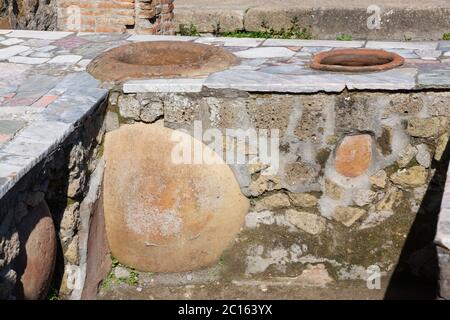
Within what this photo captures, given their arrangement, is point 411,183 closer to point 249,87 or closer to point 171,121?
point 249,87

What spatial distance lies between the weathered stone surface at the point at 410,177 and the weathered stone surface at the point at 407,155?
0.15 ft

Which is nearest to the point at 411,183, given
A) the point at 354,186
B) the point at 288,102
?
the point at 354,186

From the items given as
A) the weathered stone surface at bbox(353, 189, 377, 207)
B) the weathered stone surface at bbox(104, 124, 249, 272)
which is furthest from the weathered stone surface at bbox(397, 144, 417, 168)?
the weathered stone surface at bbox(104, 124, 249, 272)

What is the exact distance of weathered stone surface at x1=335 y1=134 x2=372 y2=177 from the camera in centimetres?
398

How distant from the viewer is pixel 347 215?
13.4 feet

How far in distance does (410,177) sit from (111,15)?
3.40 m

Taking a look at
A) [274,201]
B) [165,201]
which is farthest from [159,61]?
[274,201]

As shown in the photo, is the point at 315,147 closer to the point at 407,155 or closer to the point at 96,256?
the point at 407,155

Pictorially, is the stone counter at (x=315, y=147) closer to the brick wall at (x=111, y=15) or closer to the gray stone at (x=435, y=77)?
Result: the gray stone at (x=435, y=77)

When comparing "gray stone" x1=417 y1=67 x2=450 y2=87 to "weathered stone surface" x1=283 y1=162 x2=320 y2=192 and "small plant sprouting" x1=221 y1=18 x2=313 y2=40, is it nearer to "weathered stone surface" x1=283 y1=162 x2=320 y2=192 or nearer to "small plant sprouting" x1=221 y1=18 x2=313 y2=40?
"weathered stone surface" x1=283 y1=162 x2=320 y2=192

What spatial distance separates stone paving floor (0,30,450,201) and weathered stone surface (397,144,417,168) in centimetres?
35

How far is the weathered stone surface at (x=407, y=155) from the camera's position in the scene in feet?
13.1

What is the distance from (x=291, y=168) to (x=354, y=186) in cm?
36

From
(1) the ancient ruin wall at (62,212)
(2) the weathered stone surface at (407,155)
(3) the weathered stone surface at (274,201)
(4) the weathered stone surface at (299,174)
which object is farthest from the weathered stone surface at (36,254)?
(2) the weathered stone surface at (407,155)
